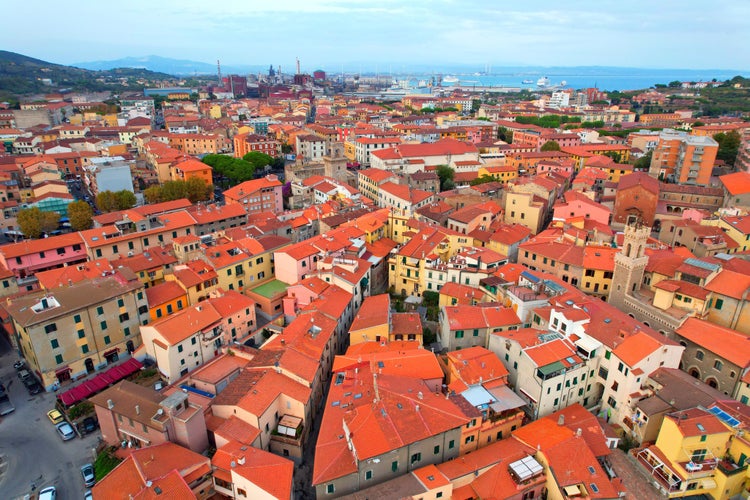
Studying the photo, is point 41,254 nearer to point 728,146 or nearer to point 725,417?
point 725,417

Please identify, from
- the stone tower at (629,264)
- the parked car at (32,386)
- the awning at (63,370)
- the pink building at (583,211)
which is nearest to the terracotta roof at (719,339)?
the stone tower at (629,264)

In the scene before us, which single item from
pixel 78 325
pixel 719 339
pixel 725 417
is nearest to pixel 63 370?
pixel 78 325

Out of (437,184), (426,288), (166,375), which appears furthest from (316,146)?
(166,375)

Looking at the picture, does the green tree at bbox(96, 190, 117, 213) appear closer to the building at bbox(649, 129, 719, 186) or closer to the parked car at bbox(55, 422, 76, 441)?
the parked car at bbox(55, 422, 76, 441)

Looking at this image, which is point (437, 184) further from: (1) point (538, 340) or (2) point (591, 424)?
(2) point (591, 424)

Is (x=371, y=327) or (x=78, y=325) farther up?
(x=371, y=327)

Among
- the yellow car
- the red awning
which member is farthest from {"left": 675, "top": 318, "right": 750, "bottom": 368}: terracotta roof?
the yellow car
